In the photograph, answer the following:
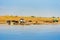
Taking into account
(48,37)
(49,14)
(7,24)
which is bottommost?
(48,37)

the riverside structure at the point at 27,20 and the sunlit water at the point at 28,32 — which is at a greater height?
the riverside structure at the point at 27,20

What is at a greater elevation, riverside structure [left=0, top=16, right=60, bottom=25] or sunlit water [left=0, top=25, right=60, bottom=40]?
riverside structure [left=0, top=16, right=60, bottom=25]

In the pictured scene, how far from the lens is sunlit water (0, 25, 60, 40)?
308 centimetres

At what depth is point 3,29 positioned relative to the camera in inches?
125

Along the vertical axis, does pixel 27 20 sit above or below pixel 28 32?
above

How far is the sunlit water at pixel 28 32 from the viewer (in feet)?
10.1

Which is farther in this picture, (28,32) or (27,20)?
(27,20)

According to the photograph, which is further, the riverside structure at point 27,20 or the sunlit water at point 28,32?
the riverside structure at point 27,20

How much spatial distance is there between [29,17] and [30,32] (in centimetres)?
34

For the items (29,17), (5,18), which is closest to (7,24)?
(5,18)

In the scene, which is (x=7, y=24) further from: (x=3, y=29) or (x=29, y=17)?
(x=29, y=17)

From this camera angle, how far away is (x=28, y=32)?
10.5 feet

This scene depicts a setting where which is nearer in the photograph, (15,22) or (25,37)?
(25,37)

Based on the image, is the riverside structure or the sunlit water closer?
the sunlit water
